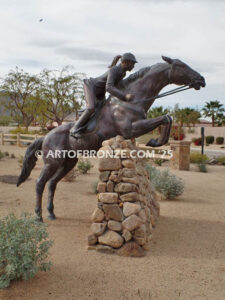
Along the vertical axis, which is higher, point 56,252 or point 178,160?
point 178,160

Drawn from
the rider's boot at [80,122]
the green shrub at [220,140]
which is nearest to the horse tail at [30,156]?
the rider's boot at [80,122]

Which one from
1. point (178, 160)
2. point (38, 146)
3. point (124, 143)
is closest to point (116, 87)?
point (124, 143)

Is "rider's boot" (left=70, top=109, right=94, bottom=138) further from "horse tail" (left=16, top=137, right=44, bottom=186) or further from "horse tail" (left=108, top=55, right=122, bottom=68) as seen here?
"horse tail" (left=16, top=137, right=44, bottom=186)

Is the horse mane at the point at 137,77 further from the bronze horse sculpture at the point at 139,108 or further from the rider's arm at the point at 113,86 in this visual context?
the rider's arm at the point at 113,86

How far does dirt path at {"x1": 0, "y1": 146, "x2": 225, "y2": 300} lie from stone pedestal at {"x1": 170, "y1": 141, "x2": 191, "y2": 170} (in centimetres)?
594

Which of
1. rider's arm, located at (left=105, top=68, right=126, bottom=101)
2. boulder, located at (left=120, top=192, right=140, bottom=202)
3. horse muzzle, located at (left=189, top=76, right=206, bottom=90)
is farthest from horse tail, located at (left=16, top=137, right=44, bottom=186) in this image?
horse muzzle, located at (left=189, top=76, right=206, bottom=90)

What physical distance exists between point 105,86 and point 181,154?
8484 millimetres

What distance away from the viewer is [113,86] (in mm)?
4641

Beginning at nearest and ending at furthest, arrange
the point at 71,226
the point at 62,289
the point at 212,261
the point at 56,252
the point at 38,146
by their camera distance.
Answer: the point at 62,289 → the point at 212,261 → the point at 56,252 → the point at 71,226 → the point at 38,146

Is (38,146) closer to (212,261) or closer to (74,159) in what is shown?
(74,159)

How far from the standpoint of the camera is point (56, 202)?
735cm

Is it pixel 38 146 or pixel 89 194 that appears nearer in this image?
pixel 38 146

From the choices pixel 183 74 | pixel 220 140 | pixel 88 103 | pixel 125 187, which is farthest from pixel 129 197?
pixel 220 140

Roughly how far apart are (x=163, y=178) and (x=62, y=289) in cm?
503
